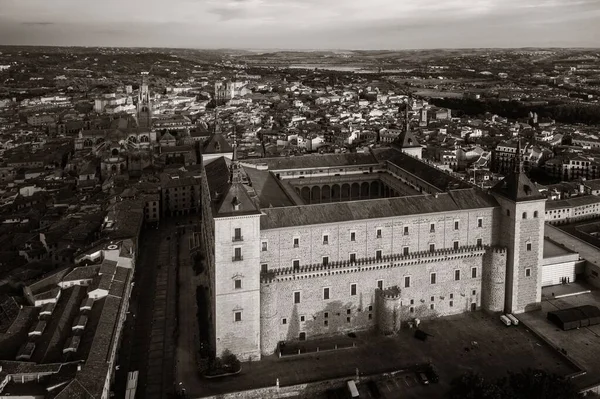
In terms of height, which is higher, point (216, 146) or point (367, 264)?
point (216, 146)

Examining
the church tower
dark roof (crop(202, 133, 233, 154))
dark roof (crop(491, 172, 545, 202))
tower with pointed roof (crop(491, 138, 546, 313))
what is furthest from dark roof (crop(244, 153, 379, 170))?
the church tower

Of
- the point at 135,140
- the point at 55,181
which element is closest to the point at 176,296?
the point at 55,181

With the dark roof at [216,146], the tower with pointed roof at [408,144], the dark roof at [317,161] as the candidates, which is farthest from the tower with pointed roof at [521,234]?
the dark roof at [216,146]

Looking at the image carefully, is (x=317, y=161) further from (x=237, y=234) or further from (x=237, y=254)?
(x=237, y=254)

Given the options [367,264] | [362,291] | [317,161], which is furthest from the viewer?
[317,161]

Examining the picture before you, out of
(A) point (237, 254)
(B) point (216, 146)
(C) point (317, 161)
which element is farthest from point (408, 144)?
(A) point (237, 254)

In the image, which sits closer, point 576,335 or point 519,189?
point 576,335

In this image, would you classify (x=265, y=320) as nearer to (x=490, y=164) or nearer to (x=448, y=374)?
(x=448, y=374)

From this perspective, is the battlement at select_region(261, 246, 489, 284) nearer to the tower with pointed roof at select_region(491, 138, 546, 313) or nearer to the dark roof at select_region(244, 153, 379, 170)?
the tower with pointed roof at select_region(491, 138, 546, 313)
